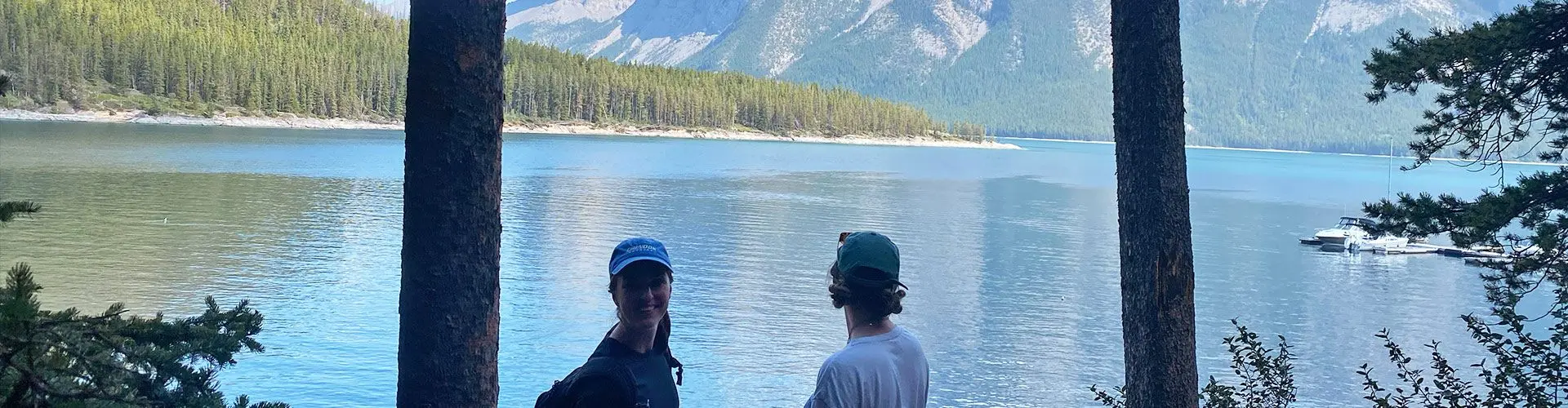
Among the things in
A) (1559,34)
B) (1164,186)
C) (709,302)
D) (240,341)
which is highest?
(1559,34)

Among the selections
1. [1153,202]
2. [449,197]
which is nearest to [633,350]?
[449,197]

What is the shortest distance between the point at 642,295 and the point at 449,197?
32.7 inches

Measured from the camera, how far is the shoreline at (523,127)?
343 feet

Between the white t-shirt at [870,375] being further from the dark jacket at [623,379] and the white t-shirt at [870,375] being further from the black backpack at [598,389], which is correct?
the black backpack at [598,389]

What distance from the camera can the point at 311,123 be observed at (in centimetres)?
12269

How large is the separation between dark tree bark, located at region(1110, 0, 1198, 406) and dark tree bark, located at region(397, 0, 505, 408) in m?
2.98

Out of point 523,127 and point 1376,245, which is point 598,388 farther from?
point 523,127

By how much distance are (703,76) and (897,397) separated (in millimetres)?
159619

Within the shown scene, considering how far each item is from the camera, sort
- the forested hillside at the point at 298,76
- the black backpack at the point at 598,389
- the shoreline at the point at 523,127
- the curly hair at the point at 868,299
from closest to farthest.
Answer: the black backpack at the point at 598,389
the curly hair at the point at 868,299
the shoreline at the point at 523,127
the forested hillside at the point at 298,76

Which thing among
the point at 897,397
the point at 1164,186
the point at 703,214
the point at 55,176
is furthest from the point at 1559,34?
the point at 55,176

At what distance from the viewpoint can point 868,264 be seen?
3.57 metres

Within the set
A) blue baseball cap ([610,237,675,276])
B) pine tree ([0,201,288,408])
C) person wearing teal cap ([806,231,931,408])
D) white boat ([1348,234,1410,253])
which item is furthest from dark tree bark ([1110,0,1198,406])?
white boat ([1348,234,1410,253])

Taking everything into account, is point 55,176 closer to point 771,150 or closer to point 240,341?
point 240,341

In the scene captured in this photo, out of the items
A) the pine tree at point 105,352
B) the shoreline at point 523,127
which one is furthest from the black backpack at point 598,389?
the shoreline at point 523,127
